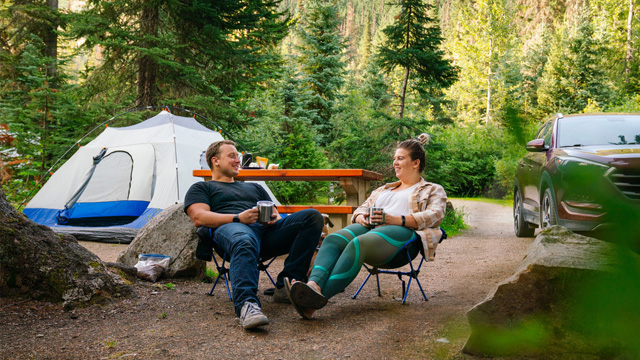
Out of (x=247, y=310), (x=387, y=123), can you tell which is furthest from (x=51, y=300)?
(x=387, y=123)

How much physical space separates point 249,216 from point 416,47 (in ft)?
24.5

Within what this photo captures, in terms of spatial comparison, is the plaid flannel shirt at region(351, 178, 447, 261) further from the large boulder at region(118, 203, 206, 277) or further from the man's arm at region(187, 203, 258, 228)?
the large boulder at region(118, 203, 206, 277)

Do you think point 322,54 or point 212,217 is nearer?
point 212,217

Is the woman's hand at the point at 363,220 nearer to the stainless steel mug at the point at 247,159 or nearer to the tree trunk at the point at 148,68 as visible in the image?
the stainless steel mug at the point at 247,159

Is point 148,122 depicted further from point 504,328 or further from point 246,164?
point 504,328

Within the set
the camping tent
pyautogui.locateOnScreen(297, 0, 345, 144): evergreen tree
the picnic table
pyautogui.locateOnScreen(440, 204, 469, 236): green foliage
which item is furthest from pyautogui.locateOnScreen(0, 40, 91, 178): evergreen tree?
pyautogui.locateOnScreen(297, 0, 345, 144): evergreen tree

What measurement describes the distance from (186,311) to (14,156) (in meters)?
8.05

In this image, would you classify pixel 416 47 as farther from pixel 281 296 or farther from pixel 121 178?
pixel 281 296

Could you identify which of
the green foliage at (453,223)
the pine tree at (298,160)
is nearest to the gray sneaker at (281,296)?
the green foliage at (453,223)

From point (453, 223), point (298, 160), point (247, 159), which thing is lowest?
point (453, 223)

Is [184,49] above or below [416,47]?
below

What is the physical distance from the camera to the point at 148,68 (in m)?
9.94

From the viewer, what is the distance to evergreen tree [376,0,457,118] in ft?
31.6

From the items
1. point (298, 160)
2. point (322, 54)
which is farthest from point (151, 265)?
point (322, 54)
